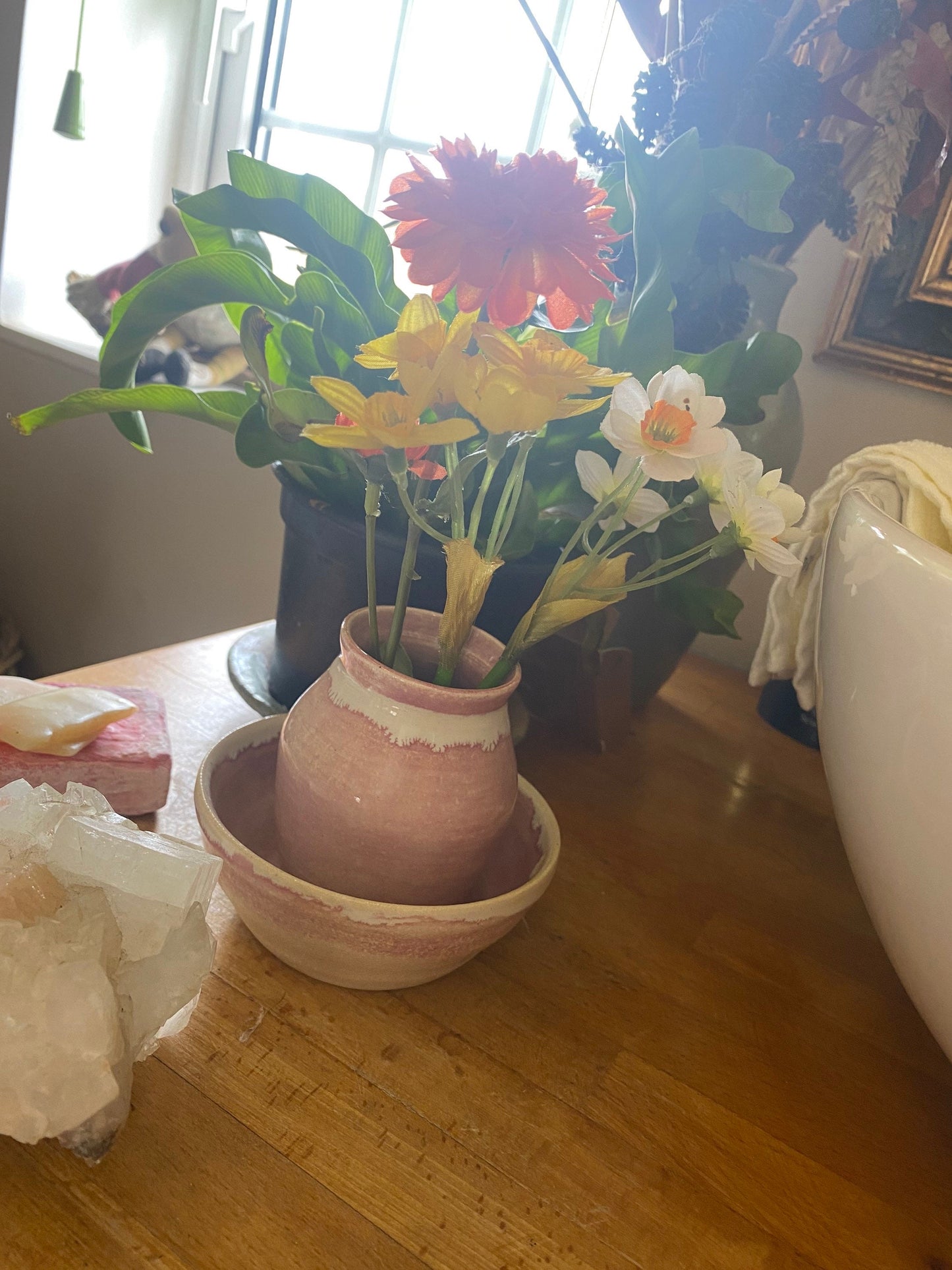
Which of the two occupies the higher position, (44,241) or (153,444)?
(44,241)

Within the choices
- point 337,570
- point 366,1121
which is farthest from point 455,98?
point 366,1121

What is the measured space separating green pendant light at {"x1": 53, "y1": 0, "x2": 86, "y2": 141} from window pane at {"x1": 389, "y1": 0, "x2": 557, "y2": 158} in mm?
433

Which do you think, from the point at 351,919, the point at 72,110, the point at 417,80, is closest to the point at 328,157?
the point at 417,80

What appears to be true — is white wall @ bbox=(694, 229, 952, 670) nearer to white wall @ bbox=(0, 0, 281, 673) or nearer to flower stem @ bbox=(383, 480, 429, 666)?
flower stem @ bbox=(383, 480, 429, 666)

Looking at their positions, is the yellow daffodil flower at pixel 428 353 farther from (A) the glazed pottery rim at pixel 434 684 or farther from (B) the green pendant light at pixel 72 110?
(B) the green pendant light at pixel 72 110

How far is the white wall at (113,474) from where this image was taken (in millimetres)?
1317

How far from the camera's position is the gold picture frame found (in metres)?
0.75

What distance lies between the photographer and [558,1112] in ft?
1.16

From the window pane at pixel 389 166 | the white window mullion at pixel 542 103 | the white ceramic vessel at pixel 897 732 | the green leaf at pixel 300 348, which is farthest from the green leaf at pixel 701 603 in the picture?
the window pane at pixel 389 166

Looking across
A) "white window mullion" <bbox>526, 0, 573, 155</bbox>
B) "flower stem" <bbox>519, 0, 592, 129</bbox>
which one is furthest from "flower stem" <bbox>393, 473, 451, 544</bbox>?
"white window mullion" <bbox>526, 0, 573, 155</bbox>

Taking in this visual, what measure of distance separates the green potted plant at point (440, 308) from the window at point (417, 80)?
31.6 inches

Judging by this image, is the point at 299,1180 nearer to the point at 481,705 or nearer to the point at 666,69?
the point at 481,705

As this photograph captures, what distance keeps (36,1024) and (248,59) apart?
1.53m

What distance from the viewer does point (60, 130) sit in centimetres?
130
